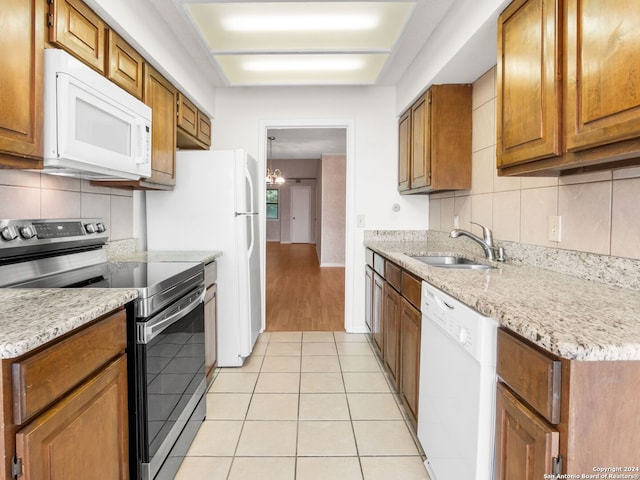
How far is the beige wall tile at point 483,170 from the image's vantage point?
2.39 metres

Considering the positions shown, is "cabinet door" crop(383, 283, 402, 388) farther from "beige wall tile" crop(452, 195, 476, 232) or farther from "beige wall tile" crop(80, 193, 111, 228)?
"beige wall tile" crop(80, 193, 111, 228)

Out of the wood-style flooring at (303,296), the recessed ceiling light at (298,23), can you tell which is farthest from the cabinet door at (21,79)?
the wood-style flooring at (303,296)

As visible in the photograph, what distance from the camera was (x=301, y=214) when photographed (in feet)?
41.0

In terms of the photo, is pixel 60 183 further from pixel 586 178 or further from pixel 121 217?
pixel 586 178

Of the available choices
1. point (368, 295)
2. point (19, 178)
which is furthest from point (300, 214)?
point (19, 178)

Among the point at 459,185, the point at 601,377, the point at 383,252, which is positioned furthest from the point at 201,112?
the point at 601,377

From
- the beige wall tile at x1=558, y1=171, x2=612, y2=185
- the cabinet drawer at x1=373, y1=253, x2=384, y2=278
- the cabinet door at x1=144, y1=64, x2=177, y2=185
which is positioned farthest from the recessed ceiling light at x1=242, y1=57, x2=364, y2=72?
the beige wall tile at x1=558, y1=171, x2=612, y2=185

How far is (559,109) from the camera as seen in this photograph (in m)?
1.28

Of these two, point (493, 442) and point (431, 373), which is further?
point (431, 373)

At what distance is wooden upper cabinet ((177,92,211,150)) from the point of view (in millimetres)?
2756

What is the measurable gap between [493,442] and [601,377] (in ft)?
1.38

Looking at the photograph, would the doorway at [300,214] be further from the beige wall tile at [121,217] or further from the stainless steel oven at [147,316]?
the stainless steel oven at [147,316]

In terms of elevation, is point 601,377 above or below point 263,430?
above

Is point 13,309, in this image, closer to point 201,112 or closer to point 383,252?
point 383,252
